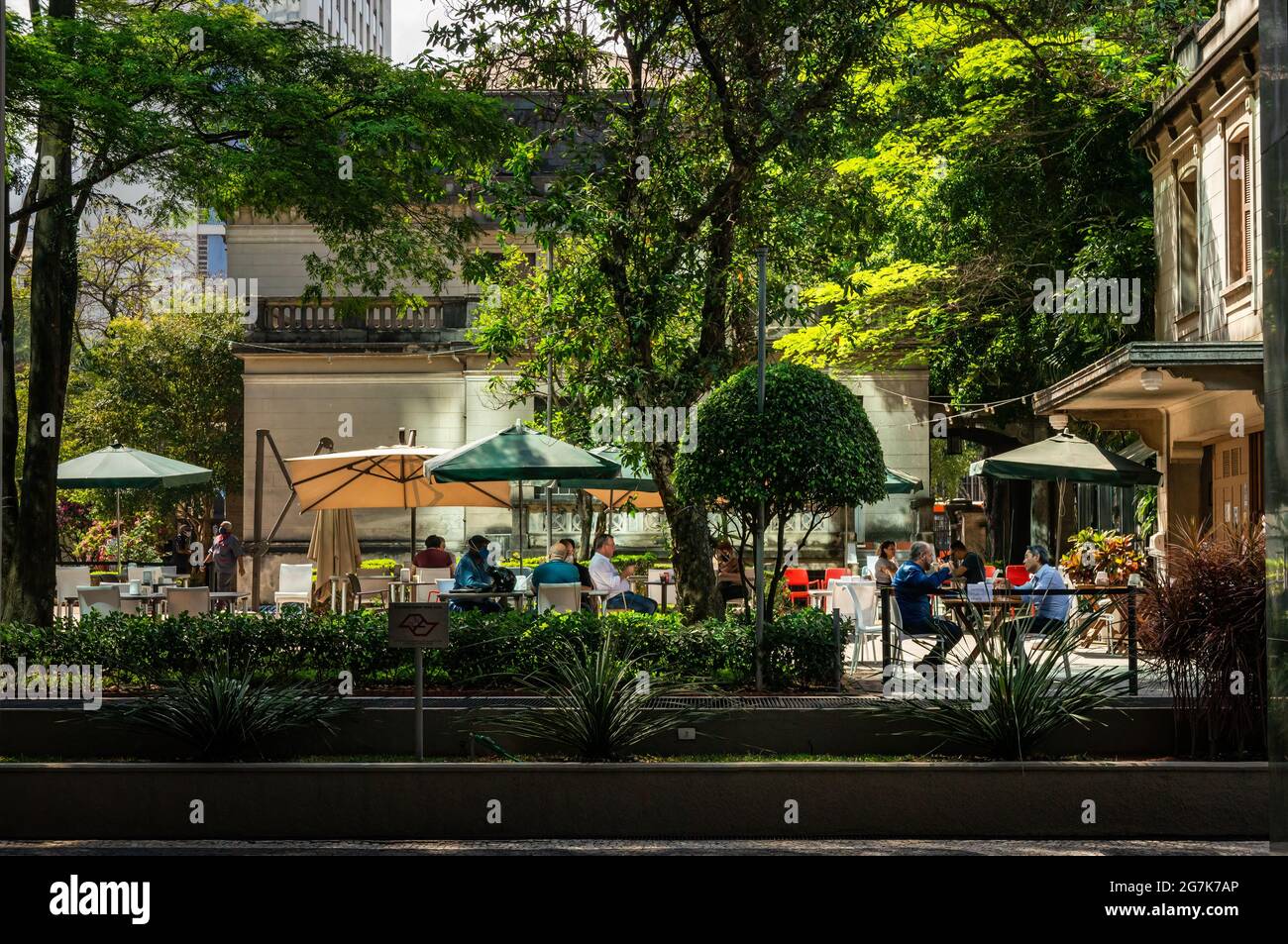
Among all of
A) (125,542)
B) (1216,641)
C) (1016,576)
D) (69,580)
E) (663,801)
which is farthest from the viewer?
(125,542)

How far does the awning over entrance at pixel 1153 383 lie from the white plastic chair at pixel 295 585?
10843mm

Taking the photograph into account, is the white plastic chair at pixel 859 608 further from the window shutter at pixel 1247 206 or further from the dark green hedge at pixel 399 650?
the window shutter at pixel 1247 206

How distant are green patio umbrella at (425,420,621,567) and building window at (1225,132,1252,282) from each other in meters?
8.84

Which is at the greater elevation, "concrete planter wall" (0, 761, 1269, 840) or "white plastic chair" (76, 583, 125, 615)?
"white plastic chair" (76, 583, 125, 615)

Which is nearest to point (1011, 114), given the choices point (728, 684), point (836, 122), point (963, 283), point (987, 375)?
point (963, 283)

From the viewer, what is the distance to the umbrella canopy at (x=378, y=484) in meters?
18.5

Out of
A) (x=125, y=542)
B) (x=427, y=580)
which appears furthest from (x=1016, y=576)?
(x=125, y=542)

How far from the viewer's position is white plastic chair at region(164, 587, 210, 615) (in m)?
16.6

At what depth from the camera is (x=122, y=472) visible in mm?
20938

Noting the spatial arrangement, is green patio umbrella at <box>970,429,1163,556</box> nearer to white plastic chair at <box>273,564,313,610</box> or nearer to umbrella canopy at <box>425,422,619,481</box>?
umbrella canopy at <box>425,422,619,481</box>

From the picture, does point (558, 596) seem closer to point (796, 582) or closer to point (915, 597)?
point (915, 597)

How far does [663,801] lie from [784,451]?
4381 mm

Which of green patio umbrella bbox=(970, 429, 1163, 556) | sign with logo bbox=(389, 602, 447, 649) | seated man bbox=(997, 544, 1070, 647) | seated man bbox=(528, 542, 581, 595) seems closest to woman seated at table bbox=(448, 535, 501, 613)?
seated man bbox=(528, 542, 581, 595)

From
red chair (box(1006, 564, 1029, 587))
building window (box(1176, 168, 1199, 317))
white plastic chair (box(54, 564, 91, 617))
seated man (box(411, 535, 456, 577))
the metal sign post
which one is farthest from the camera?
red chair (box(1006, 564, 1029, 587))
